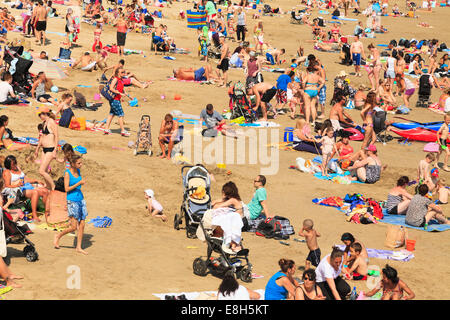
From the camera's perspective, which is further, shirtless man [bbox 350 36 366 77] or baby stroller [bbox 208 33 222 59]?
baby stroller [bbox 208 33 222 59]

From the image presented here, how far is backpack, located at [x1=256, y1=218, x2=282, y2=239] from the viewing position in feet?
39.9

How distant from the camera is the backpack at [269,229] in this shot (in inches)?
479

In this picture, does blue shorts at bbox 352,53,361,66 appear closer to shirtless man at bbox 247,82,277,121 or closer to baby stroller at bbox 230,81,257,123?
shirtless man at bbox 247,82,277,121

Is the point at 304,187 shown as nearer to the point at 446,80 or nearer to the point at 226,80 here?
the point at 226,80

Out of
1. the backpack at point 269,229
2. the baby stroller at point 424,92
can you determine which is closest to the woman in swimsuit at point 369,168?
the backpack at point 269,229

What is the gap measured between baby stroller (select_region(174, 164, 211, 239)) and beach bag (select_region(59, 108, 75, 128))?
6018 millimetres

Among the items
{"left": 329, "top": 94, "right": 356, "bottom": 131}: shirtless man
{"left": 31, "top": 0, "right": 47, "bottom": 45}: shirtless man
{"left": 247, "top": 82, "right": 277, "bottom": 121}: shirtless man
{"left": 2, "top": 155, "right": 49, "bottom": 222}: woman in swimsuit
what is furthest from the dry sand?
{"left": 31, "top": 0, "right": 47, "bottom": 45}: shirtless man

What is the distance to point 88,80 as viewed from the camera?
74.5 feet

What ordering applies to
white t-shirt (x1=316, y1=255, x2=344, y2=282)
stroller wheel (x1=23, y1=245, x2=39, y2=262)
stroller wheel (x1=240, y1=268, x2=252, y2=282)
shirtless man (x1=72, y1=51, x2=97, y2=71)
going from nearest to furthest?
white t-shirt (x1=316, y1=255, x2=344, y2=282)
stroller wheel (x1=23, y1=245, x2=39, y2=262)
stroller wheel (x1=240, y1=268, x2=252, y2=282)
shirtless man (x1=72, y1=51, x2=97, y2=71)

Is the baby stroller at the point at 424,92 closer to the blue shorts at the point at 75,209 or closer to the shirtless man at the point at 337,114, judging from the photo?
the shirtless man at the point at 337,114

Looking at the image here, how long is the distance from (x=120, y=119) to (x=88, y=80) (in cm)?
580
